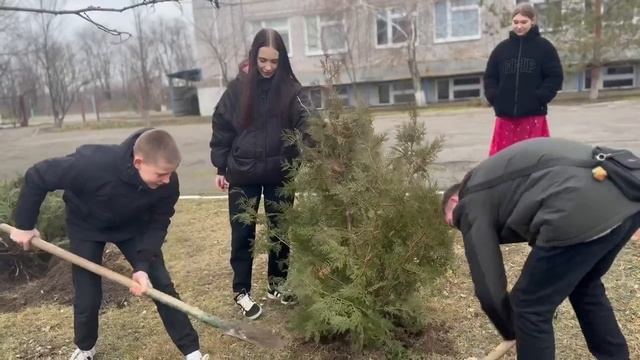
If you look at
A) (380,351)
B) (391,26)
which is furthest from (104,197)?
(391,26)

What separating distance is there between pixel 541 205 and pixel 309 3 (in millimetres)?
26696

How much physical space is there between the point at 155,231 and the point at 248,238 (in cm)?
68

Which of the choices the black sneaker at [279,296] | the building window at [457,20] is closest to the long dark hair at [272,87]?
the black sneaker at [279,296]

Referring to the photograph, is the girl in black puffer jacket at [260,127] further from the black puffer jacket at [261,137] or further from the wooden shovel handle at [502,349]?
the wooden shovel handle at [502,349]

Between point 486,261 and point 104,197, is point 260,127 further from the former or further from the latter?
point 486,261

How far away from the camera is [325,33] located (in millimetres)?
27047

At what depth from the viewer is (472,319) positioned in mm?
3480

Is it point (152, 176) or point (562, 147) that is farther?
point (152, 176)

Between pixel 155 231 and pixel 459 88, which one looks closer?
pixel 155 231

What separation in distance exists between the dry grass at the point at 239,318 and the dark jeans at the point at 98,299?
10.6 inches

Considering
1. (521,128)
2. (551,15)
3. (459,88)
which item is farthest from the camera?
(459,88)

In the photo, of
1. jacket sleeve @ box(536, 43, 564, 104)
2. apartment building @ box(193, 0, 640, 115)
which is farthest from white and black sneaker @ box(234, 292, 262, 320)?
apartment building @ box(193, 0, 640, 115)

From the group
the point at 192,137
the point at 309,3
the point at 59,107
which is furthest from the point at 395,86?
the point at 59,107

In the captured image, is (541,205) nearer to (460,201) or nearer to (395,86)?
(460,201)
